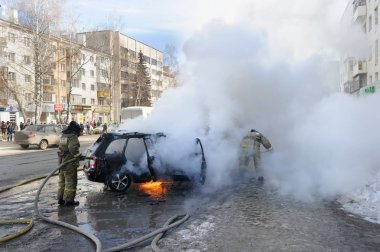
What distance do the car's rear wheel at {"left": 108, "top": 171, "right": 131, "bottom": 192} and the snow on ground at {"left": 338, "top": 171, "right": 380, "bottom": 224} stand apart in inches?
183

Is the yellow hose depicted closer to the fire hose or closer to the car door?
the fire hose

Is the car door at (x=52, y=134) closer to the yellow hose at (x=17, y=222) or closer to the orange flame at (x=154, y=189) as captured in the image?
Result: the orange flame at (x=154, y=189)

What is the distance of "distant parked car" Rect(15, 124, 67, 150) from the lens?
80.4 feet

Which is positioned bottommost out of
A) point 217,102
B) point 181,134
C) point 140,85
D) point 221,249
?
point 221,249

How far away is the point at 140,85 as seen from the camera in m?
70.4

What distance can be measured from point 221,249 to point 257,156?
6414 millimetres

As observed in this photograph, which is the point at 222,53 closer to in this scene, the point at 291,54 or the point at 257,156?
the point at 291,54

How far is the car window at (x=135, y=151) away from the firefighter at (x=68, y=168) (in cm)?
136

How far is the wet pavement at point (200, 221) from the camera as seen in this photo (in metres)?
5.86

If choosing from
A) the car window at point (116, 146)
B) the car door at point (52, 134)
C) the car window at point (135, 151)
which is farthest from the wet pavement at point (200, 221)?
the car door at point (52, 134)

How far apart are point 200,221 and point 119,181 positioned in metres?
3.07

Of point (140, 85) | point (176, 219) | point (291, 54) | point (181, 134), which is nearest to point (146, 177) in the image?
point (181, 134)

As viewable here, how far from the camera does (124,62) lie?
2820 inches

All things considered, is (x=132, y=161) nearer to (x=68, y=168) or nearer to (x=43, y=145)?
(x=68, y=168)
